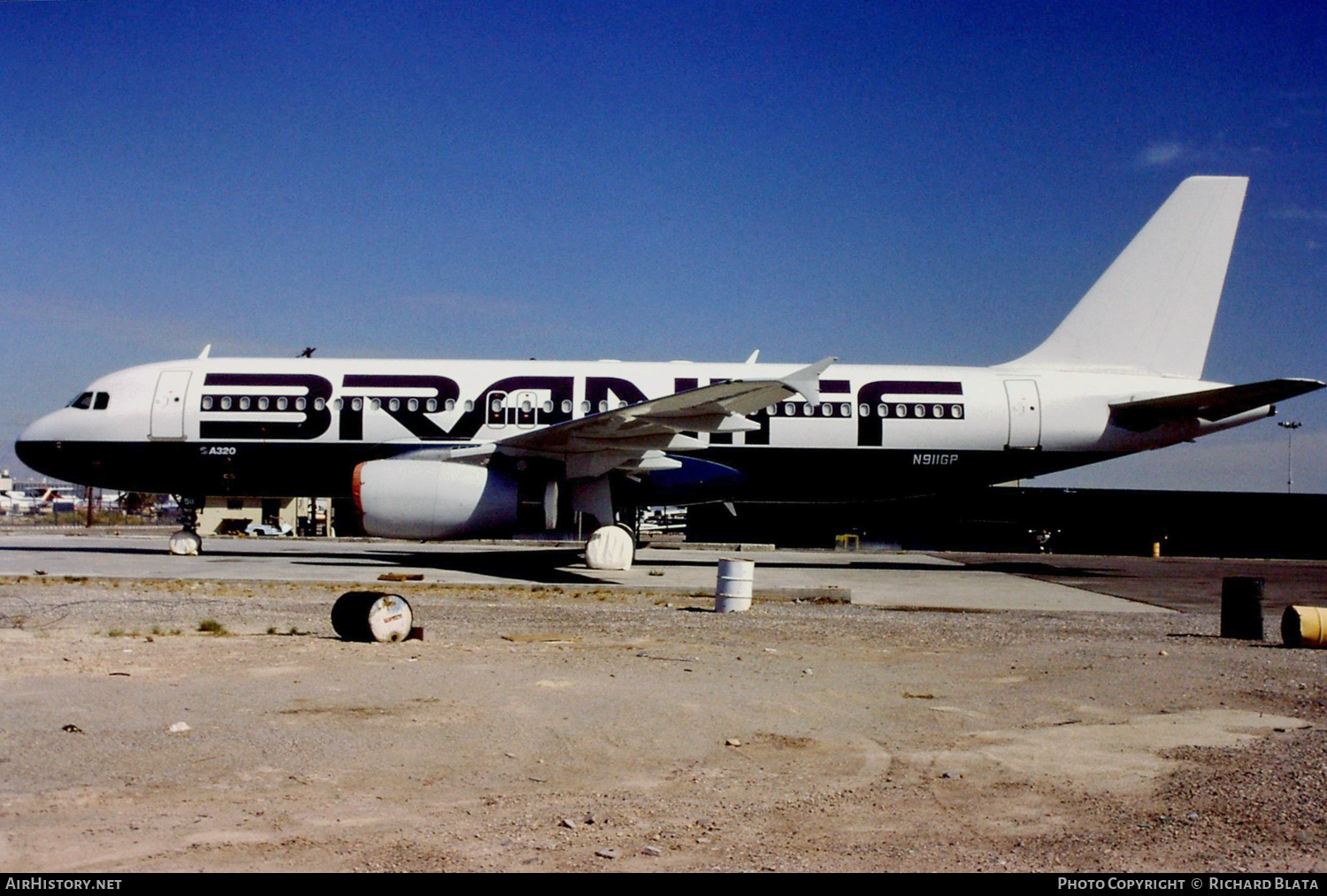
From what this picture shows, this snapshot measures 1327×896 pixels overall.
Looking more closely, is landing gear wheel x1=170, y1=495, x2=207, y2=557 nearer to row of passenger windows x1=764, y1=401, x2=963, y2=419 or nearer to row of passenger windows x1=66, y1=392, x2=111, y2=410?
row of passenger windows x1=66, y1=392, x2=111, y2=410

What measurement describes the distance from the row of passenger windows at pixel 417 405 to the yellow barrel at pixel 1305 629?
10.3 m

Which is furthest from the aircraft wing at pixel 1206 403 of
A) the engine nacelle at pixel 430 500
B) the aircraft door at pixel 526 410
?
the engine nacelle at pixel 430 500

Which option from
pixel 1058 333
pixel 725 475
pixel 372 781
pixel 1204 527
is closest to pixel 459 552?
pixel 725 475

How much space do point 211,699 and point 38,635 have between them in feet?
12.7

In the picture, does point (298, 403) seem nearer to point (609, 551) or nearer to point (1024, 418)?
point (609, 551)

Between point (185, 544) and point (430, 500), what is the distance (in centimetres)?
716

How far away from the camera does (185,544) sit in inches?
836

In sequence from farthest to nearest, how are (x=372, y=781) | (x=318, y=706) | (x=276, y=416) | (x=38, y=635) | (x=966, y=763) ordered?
(x=276, y=416) → (x=38, y=635) → (x=318, y=706) → (x=966, y=763) → (x=372, y=781)

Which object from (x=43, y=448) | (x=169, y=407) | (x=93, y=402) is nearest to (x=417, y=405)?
(x=169, y=407)

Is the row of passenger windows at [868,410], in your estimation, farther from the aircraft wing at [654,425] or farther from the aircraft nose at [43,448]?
the aircraft nose at [43,448]

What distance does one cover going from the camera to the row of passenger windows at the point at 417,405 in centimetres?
2052

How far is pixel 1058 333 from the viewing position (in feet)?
77.2

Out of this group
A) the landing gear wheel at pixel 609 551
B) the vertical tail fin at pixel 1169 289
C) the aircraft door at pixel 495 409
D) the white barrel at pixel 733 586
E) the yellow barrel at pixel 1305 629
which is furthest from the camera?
the vertical tail fin at pixel 1169 289
